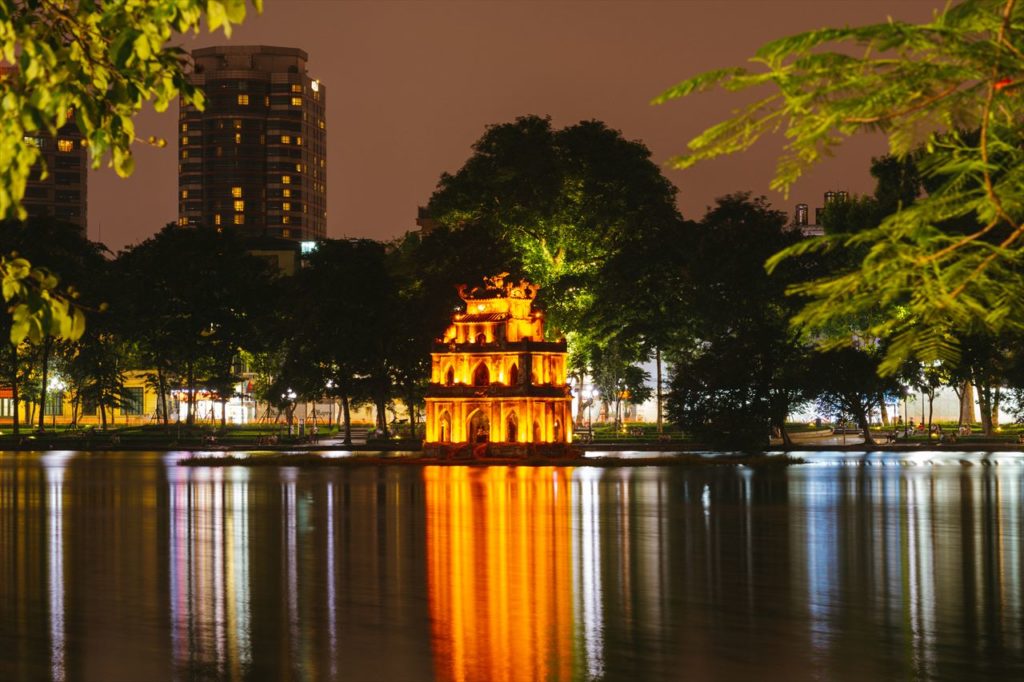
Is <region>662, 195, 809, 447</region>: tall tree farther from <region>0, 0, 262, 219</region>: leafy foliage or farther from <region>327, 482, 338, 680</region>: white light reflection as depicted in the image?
<region>0, 0, 262, 219</region>: leafy foliage

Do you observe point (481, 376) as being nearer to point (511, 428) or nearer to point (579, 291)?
point (511, 428)

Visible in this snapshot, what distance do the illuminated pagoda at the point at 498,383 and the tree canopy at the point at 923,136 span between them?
64324 mm

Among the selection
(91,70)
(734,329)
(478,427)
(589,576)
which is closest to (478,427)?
(478,427)

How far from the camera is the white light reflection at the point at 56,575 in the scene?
628 inches

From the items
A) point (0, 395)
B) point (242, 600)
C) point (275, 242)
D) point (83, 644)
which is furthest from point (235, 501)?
point (275, 242)

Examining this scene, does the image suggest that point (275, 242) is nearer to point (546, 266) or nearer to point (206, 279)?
point (206, 279)

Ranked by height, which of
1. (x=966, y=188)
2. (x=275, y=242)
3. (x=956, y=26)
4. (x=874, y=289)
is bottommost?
(x=874, y=289)

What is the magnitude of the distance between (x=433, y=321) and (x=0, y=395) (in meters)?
76.4

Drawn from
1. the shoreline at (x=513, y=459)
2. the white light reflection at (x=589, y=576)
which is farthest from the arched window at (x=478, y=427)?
the white light reflection at (x=589, y=576)

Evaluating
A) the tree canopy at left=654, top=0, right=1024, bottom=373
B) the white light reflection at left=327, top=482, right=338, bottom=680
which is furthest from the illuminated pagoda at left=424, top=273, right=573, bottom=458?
the tree canopy at left=654, top=0, right=1024, bottom=373

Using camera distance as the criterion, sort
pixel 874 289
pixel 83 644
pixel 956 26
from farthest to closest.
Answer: pixel 83 644, pixel 874 289, pixel 956 26

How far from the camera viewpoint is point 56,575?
2353 centimetres

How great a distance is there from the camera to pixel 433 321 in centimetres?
9062

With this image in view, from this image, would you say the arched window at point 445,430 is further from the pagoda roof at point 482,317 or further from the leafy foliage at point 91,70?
the leafy foliage at point 91,70
